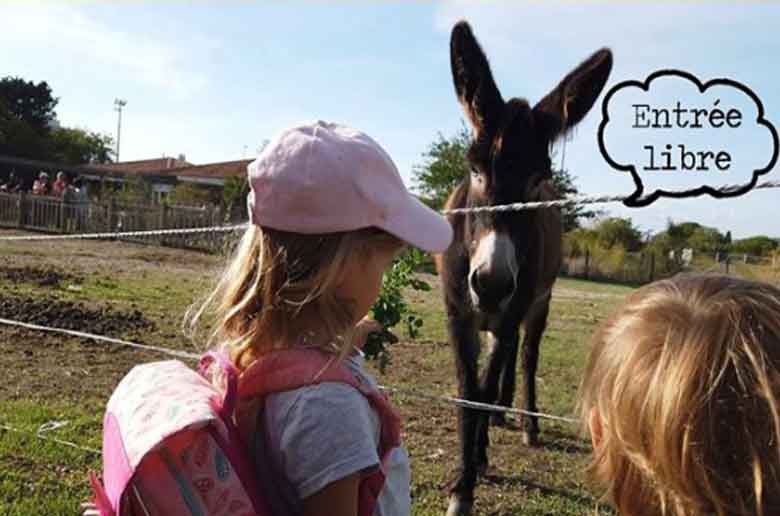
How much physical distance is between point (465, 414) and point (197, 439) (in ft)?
9.04

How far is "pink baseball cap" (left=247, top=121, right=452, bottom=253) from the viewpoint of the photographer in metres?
1.40

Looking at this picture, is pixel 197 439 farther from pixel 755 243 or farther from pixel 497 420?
pixel 755 243

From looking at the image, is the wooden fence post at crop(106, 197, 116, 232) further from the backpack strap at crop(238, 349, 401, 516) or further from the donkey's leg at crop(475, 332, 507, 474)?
the backpack strap at crop(238, 349, 401, 516)

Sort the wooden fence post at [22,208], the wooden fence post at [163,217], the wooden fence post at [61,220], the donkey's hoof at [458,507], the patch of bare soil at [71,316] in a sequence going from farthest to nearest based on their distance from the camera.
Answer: the wooden fence post at [163,217], the wooden fence post at [22,208], the wooden fence post at [61,220], the patch of bare soil at [71,316], the donkey's hoof at [458,507]

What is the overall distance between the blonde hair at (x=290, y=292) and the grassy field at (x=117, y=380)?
62 centimetres

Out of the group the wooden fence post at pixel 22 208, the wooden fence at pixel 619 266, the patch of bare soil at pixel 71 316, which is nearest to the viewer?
the patch of bare soil at pixel 71 316

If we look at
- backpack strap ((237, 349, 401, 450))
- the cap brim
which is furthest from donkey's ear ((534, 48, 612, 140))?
backpack strap ((237, 349, 401, 450))

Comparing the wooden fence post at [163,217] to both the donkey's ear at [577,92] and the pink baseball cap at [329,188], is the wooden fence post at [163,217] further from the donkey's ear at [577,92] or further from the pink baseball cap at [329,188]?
the pink baseball cap at [329,188]

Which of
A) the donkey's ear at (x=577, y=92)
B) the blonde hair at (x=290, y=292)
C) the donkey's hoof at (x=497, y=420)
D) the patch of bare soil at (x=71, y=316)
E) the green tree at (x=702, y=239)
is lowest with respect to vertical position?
the donkey's hoof at (x=497, y=420)

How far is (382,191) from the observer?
4.73 feet

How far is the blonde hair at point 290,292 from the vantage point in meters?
1.42

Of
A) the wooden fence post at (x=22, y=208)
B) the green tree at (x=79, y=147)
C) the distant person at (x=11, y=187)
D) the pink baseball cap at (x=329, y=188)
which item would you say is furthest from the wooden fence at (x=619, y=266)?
the green tree at (x=79, y=147)

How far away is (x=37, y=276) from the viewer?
11.4m

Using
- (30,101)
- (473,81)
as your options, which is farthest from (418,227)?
(30,101)
